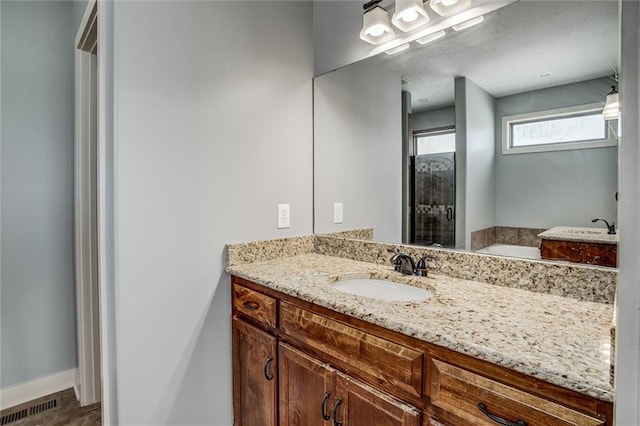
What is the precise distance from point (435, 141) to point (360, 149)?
1.43ft

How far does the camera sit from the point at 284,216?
1809 mm

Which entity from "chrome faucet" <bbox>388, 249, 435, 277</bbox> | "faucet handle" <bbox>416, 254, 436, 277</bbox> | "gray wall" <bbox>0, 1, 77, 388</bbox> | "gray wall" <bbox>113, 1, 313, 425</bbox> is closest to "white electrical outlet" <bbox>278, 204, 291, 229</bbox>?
"gray wall" <bbox>113, 1, 313, 425</bbox>

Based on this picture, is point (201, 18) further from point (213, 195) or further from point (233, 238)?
point (233, 238)

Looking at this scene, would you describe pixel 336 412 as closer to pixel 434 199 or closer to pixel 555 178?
pixel 434 199

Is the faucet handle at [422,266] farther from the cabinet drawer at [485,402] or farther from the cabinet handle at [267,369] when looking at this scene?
the cabinet handle at [267,369]

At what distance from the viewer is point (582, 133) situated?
3.73 ft

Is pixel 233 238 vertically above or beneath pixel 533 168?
beneath

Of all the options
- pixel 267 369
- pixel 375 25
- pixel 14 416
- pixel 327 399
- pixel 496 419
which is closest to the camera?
pixel 496 419

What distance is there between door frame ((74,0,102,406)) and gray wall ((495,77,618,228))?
2.22 m

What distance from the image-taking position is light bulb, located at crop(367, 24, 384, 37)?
157 centimetres

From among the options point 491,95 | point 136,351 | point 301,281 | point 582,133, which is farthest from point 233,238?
point 582,133

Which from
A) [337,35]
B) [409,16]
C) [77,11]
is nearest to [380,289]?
[409,16]

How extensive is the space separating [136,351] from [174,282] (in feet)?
0.98

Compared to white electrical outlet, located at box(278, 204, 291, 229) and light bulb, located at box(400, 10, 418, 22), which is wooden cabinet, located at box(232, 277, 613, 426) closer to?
white electrical outlet, located at box(278, 204, 291, 229)
